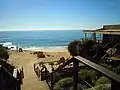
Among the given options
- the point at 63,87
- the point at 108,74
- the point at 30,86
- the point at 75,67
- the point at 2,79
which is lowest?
the point at 30,86

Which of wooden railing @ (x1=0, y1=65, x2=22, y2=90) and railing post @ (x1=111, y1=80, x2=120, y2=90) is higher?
railing post @ (x1=111, y1=80, x2=120, y2=90)

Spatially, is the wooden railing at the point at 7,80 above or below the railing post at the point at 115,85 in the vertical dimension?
below

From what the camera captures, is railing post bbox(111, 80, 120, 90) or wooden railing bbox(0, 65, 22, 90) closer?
railing post bbox(111, 80, 120, 90)

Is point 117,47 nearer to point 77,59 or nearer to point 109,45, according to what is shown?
point 109,45

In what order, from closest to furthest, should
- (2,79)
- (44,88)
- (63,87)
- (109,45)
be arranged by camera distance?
1. (2,79)
2. (63,87)
3. (44,88)
4. (109,45)

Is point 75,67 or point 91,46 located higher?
point 75,67

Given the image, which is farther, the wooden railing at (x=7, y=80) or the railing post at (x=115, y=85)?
the wooden railing at (x=7, y=80)

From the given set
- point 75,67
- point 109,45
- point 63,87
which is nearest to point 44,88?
point 63,87

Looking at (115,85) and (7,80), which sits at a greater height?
(115,85)

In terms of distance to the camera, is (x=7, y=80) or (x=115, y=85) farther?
(x=7, y=80)

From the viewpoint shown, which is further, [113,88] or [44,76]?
[44,76]

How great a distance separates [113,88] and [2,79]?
2.19m

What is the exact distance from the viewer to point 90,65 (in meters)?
1.85

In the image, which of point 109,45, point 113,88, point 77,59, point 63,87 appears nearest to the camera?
point 113,88
